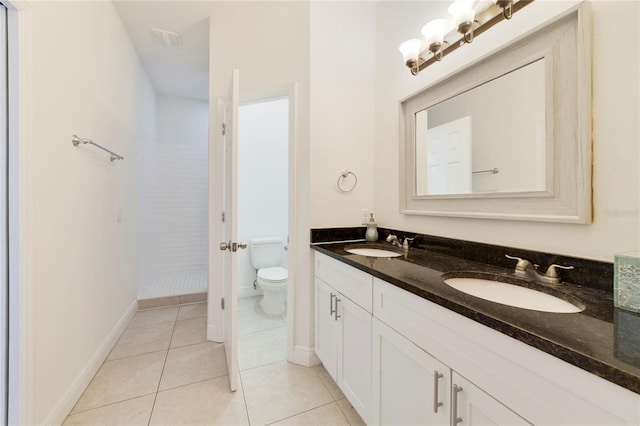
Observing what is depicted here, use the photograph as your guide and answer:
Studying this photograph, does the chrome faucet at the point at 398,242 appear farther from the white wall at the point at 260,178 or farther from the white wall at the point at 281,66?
the white wall at the point at 260,178

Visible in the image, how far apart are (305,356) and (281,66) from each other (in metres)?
2.05

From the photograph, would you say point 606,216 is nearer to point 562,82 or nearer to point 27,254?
point 562,82

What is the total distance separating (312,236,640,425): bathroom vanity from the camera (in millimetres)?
495

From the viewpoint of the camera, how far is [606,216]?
86cm

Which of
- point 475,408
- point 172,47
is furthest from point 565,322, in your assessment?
point 172,47

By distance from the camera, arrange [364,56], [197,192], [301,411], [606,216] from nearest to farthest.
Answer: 1. [606,216]
2. [301,411]
3. [364,56]
4. [197,192]

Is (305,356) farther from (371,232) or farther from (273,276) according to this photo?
(371,232)

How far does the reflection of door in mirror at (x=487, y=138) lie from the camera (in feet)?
3.47

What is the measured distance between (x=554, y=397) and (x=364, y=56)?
2.13 m

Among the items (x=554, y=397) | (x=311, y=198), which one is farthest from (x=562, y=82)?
(x=311, y=198)

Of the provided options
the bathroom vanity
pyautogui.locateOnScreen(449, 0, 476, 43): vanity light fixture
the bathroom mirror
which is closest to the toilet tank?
the bathroom vanity

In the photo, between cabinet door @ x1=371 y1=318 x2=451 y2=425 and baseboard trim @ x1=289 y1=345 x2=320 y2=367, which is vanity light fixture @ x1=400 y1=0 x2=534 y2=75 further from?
baseboard trim @ x1=289 y1=345 x2=320 y2=367

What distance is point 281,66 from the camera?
186 cm

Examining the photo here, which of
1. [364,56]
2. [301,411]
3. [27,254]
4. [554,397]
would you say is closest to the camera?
[554,397]
